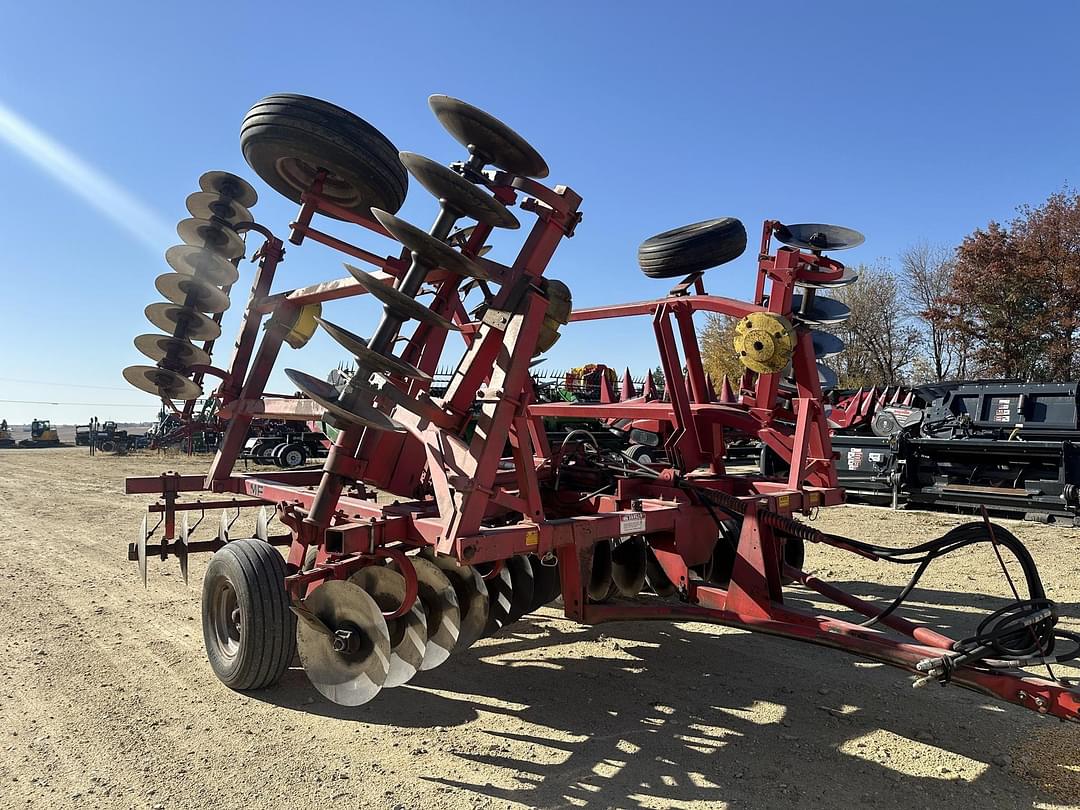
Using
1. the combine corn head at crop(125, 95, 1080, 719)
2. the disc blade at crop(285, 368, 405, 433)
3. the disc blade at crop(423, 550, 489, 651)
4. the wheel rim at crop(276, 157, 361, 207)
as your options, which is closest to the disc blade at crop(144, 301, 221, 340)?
the combine corn head at crop(125, 95, 1080, 719)

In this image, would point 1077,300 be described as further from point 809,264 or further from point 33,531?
point 33,531

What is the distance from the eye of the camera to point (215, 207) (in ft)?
16.2

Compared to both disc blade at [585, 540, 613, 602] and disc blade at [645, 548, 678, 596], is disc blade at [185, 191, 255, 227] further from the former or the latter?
disc blade at [645, 548, 678, 596]

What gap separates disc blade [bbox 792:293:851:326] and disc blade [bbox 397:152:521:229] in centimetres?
234

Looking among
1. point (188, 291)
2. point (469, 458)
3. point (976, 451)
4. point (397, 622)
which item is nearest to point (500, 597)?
point (397, 622)

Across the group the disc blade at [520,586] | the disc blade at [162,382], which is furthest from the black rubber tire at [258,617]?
the disc blade at [162,382]

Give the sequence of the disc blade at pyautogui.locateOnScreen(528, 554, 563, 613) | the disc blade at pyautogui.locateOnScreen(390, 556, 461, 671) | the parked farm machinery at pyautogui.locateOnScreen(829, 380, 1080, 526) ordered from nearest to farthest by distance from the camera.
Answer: the disc blade at pyautogui.locateOnScreen(390, 556, 461, 671), the disc blade at pyautogui.locateOnScreen(528, 554, 563, 613), the parked farm machinery at pyautogui.locateOnScreen(829, 380, 1080, 526)

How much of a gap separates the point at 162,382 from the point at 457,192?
286 cm

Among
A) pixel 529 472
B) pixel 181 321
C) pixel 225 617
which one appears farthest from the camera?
pixel 181 321

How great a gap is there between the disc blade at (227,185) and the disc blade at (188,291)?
0.60 m

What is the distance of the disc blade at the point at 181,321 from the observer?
478cm

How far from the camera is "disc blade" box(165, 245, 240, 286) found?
4895 millimetres

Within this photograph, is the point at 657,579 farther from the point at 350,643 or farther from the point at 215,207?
the point at 215,207

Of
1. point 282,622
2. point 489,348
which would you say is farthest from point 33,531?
point 489,348
